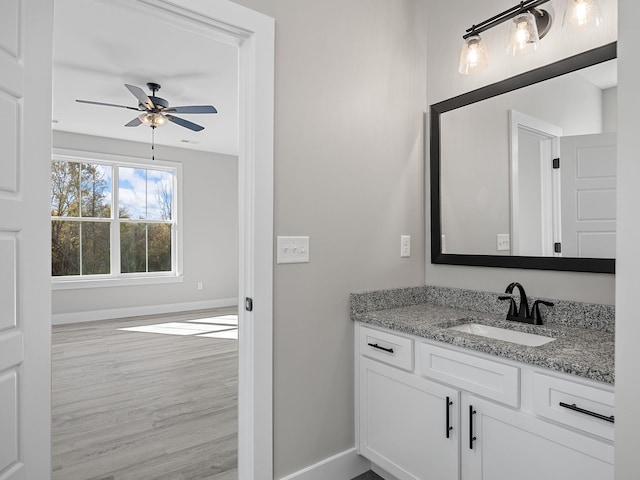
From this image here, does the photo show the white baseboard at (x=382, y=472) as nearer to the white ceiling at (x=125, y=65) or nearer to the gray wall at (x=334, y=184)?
the gray wall at (x=334, y=184)

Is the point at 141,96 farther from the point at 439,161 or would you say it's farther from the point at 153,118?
the point at 439,161

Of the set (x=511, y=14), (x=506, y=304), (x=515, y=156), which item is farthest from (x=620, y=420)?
(x=511, y=14)

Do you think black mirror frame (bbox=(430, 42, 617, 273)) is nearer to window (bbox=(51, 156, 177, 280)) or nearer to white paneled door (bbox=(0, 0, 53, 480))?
white paneled door (bbox=(0, 0, 53, 480))

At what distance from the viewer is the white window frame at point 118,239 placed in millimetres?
5465

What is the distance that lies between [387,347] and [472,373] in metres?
0.43

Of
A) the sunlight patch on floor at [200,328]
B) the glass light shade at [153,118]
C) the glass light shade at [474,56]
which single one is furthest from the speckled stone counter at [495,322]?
the sunlight patch on floor at [200,328]

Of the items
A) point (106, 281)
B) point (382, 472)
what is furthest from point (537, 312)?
point (106, 281)

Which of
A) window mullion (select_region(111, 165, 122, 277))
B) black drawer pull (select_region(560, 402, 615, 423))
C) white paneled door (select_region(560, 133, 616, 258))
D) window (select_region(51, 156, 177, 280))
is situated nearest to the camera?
black drawer pull (select_region(560, 402, 615, 423))

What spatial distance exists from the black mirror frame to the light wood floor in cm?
169

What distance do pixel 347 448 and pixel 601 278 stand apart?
140 centimetres

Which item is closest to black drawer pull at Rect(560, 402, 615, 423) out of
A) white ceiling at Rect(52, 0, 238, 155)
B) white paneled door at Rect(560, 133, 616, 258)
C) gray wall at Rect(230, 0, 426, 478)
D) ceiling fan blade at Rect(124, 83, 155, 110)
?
white paneled door at Rect(560, 133, 616, 258)

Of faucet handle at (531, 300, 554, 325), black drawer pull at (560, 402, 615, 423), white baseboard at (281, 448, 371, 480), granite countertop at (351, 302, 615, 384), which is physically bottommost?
white baseboard at (281, 448, 371, 480)

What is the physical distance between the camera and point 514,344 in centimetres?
141

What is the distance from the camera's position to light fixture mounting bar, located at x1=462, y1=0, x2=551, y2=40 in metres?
1.74
